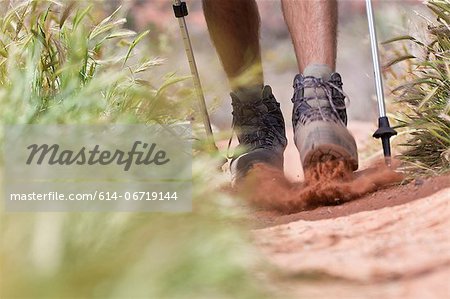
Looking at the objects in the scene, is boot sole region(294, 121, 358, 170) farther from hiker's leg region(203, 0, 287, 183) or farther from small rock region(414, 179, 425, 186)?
Result: hiker's leg region(203, 0, 287, 183)

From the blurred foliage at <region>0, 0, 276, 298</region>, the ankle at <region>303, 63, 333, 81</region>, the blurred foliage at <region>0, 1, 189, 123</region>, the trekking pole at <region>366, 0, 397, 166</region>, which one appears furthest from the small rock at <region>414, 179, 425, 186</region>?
the blurred foliage at <region>0, 0, 276, 298</region>

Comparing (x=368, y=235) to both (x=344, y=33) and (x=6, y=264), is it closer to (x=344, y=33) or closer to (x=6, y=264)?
(x=6, y=264)

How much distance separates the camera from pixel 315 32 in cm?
271

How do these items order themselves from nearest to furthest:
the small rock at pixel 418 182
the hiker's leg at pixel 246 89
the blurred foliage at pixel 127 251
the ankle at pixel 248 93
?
the blurred foliage at pixel 127 251
the small rock at pixel 418 182
the hiker's leg at pixel 246 89
the ankle at pixel 248 93

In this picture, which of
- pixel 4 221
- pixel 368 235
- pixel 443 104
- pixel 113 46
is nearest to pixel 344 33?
pixel 113 46

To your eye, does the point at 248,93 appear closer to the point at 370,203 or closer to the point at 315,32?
the point at 315,32

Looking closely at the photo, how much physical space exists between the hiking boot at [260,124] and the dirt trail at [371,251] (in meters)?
0.77

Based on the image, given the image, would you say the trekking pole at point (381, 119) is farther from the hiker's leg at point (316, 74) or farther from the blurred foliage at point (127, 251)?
the blurred foliage at point (127, 251)

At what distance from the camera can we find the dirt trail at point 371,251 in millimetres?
1364

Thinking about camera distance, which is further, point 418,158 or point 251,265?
point 418,158

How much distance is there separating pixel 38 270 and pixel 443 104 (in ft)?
6.09

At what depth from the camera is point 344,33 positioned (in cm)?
658

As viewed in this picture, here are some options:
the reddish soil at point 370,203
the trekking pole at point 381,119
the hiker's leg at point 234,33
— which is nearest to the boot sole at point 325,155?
the reddish soil at point 370,203

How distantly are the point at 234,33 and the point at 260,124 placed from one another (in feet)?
1.35
